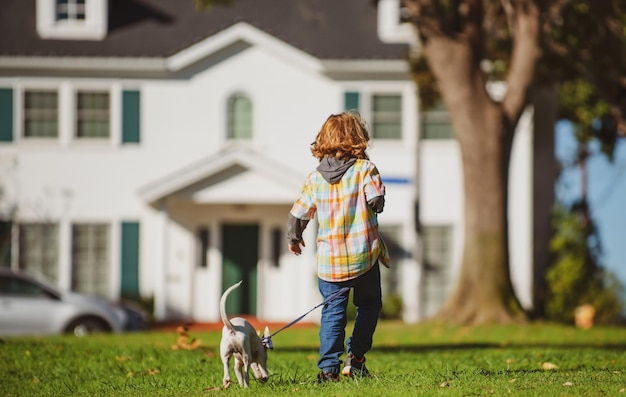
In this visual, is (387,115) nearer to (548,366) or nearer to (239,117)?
(239,117)

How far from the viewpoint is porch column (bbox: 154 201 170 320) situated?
25344mm

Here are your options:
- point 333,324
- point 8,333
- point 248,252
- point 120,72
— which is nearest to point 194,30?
point 120,72

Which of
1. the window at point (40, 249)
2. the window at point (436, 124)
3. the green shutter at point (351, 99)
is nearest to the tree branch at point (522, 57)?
the window at point (436, 124)

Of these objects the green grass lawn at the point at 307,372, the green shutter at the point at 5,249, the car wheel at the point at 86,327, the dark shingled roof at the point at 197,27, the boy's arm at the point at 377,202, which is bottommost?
the car wheel at the point at 86,327

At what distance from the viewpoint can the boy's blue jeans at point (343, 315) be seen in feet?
26.7

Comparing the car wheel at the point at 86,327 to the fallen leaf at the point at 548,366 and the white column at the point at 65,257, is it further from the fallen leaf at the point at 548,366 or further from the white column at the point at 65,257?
the fallen leaf at the point at 548,366

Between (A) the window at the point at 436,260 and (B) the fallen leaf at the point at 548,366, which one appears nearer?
(B) the fallen leaf at the point at 548,366

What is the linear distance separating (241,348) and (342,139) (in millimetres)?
1560

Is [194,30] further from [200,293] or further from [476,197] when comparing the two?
[476,197]

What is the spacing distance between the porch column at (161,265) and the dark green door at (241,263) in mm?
1550

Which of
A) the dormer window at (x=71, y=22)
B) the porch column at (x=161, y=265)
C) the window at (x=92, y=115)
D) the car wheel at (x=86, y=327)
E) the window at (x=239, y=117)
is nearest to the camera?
the car wheel at (x=86, y=327)

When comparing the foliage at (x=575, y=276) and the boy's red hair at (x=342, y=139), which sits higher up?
the boy's red hair at (x=342, y=139)

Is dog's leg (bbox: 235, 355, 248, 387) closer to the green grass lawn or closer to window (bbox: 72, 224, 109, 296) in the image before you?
the green grass lawn

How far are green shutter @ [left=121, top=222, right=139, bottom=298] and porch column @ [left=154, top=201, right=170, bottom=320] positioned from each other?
0.75m
